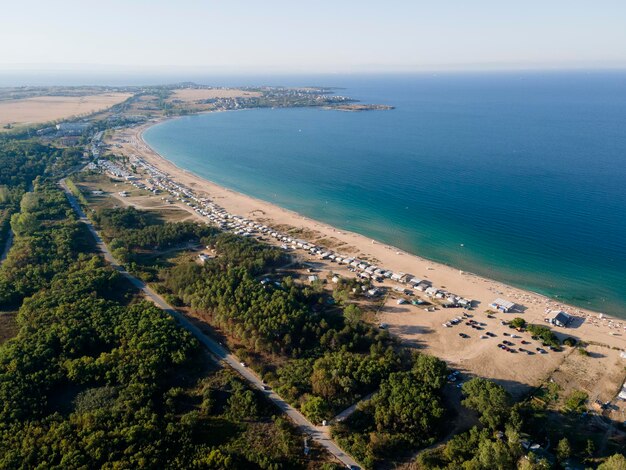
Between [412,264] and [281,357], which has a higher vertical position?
[412,264]

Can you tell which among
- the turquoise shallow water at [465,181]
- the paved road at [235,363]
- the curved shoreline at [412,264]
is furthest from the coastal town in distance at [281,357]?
the turquoise shallow water at [465,181]

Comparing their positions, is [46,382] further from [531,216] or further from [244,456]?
[531,216]

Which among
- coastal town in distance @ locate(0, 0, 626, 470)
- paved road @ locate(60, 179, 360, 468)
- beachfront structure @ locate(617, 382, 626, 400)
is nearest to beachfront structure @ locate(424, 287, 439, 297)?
coastal town in distance @ locate(0, 0, 626, 470)

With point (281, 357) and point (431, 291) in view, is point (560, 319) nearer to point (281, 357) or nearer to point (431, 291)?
point (431, 291)

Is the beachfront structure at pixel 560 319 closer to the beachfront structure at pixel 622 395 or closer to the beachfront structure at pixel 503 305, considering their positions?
the beachfront structure at pixel 503 305

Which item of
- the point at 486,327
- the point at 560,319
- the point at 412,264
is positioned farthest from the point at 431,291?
the point at 560,319

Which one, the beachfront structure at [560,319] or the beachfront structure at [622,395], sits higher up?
the beachfront structure at [560,319]
